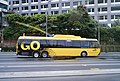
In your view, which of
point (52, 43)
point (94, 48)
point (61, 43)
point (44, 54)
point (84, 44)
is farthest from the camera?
point (94, 48)

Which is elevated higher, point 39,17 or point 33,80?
point 39,17

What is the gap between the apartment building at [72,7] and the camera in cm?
8097

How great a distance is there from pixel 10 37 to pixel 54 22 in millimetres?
10115

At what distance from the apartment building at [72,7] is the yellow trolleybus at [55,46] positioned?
38.5 metres

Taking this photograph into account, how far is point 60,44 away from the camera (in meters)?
37.2

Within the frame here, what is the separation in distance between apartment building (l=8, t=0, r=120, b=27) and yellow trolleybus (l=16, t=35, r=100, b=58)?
38526mm

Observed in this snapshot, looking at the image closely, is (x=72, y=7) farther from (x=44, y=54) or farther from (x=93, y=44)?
(x=44, y=54)

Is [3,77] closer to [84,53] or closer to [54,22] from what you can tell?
[84,53]

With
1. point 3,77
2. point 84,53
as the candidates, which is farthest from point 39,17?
point 3,77

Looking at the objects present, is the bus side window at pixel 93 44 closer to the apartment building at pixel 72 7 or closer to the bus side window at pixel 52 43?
the bus side window at pixel 52 43

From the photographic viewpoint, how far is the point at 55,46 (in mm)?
36969

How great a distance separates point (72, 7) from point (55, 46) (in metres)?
51.0

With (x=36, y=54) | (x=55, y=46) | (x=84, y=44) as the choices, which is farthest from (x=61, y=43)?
(x=36, y=54)

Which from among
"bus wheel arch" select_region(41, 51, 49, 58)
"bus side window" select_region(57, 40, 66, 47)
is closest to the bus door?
"bus side window" select_region(57, 40, 66, 47)
